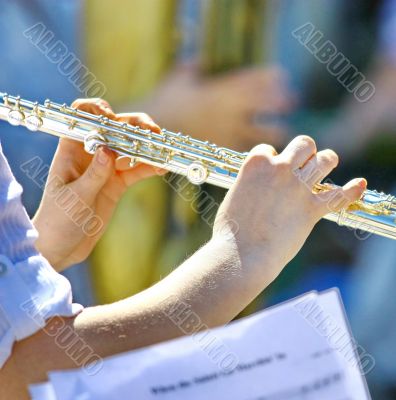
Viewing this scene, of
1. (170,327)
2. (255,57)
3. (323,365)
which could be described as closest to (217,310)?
(170,327)

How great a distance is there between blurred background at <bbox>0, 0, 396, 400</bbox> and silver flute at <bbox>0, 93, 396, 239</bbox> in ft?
3.91

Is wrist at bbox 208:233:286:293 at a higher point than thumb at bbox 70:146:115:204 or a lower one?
lower

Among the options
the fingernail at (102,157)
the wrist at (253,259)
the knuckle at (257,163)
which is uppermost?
the fingernail at (102,157)

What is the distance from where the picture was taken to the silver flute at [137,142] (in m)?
1.38

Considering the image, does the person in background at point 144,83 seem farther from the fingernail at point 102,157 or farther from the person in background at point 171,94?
the fingernail at point 102,157

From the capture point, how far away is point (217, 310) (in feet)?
3.06

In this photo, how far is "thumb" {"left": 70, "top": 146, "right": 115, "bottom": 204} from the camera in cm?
144

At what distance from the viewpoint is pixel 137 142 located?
142 centimetres

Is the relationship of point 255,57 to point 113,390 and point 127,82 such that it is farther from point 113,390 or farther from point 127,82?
point 113,390

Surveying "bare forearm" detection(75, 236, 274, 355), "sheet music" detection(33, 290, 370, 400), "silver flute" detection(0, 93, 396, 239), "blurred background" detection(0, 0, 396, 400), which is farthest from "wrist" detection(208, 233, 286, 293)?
"blurred background" detection(0, 0, 396, 400)

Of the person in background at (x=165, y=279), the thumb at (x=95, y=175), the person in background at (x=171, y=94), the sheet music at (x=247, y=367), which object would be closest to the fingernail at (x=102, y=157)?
the thumb at (x=95, y=175)

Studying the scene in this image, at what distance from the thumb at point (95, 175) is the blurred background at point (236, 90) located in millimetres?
1187

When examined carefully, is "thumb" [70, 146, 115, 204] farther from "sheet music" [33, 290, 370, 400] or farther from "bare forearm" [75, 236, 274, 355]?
"sheet music" [33, 290, 370, 400]

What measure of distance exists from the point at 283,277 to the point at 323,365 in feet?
6.29
